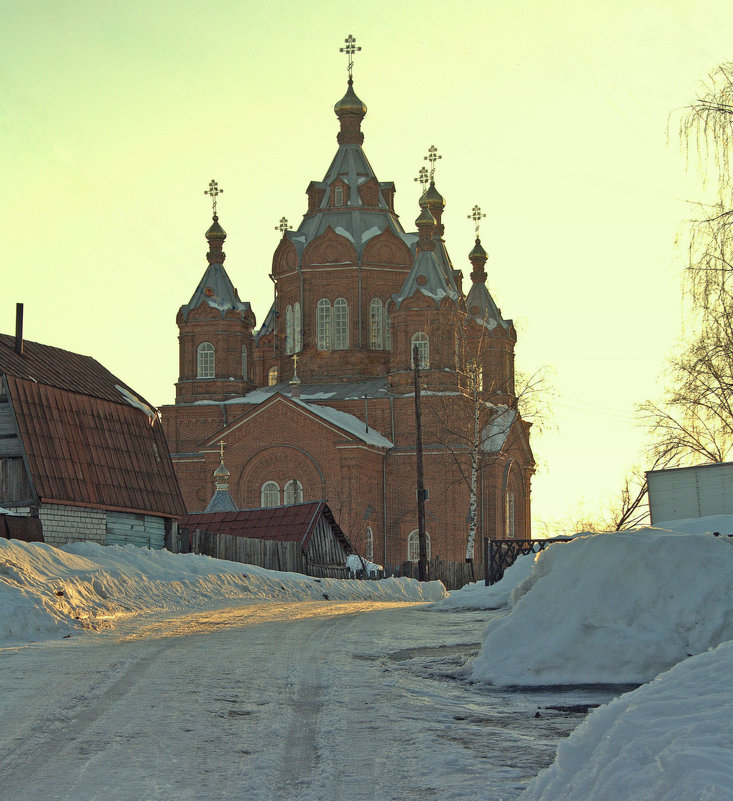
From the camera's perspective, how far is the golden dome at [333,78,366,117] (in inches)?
2247

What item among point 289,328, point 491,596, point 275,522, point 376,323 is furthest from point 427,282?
point 491,596

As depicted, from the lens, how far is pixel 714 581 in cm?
1029

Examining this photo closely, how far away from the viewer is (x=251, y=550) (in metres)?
29.0

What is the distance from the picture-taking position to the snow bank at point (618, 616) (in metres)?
9.83

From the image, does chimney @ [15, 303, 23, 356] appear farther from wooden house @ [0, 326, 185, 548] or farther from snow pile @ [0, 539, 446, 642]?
snow pile @ [0, 539, 446, 642]

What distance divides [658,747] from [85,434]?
925 inches

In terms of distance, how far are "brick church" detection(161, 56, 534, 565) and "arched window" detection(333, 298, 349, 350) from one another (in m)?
0.06

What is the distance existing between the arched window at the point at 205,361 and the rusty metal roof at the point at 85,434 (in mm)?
23128

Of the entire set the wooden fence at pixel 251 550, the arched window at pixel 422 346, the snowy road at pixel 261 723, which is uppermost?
the arched window at pixel 422 346

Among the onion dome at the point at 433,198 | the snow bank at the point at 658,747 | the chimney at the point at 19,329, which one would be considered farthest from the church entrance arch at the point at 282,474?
the snow bank at the point at 658,747

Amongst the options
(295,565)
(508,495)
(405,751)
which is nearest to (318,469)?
(508,495)

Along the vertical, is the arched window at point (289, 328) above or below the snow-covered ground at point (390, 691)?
above

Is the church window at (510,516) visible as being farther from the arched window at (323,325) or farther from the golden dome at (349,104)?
the golden dome at (349,104)

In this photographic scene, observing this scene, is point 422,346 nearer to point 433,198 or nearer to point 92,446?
point 433,198
